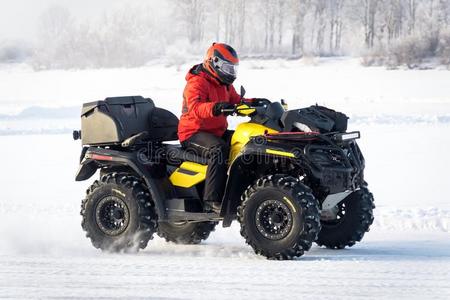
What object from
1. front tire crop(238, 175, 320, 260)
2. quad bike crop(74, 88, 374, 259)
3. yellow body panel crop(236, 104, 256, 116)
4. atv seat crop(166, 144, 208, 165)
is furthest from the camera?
atv seat crop(166, 144, 208, 165)

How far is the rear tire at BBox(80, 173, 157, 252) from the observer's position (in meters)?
8.23

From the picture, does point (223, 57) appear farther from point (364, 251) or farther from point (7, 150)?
point (7, 150)

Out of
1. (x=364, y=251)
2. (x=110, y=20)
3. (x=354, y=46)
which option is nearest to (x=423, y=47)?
(x=354, y=46)

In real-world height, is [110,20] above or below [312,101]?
above

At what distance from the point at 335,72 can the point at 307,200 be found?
117 ft

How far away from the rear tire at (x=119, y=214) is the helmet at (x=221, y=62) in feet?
4.19

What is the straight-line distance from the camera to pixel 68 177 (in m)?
14.9

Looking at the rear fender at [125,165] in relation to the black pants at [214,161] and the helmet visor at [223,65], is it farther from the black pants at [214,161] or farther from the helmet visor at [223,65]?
the helmet visor at [223,65]

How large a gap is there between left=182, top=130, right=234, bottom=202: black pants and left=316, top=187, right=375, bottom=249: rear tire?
3.91ft

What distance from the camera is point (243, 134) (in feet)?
25.8

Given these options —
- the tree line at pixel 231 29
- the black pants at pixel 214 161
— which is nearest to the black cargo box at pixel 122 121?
the black pants at pixel 214 161

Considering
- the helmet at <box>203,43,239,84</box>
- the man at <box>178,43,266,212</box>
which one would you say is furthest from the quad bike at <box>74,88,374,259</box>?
the helmet at <box>203,43,239,84</box>

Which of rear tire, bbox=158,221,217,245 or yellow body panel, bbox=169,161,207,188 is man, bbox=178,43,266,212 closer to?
yellow body panel, bbox=169,161,207,188

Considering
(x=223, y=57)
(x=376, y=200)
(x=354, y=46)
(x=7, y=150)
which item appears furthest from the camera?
(x=354, y=46)
